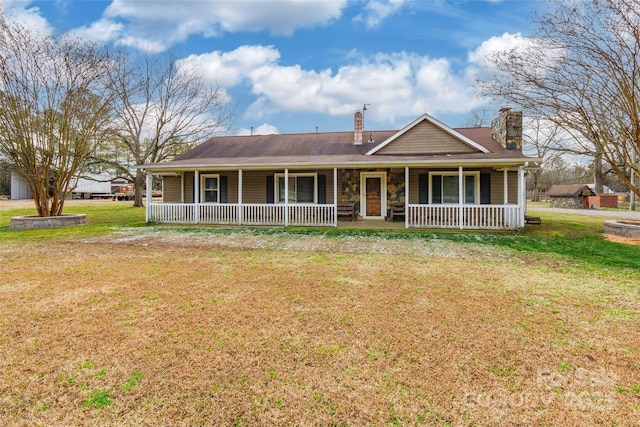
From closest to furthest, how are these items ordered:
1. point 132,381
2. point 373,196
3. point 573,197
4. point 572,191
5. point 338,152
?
point 132,381 < point 373,196 < point 338,152 < point 573,197 < point 572,191

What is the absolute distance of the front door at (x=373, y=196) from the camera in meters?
14.1

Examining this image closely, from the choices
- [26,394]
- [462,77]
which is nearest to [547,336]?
[26,394]

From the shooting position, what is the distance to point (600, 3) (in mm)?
10078

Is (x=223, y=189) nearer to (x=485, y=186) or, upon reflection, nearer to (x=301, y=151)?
(x=301, y=151)

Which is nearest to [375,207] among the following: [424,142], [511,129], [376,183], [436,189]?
[376,183]

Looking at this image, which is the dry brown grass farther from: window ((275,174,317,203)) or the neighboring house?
the neighboring house

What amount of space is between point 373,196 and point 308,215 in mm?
3040

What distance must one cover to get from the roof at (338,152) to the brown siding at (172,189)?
36.3 inches

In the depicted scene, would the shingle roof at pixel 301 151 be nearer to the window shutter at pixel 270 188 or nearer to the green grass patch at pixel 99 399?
the window shutter at pixel 270 188

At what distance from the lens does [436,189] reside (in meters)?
13.5

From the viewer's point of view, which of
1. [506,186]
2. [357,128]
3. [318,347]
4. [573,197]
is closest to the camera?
[318,347]

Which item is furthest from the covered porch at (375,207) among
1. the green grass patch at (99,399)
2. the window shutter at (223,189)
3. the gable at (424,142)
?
the green grass patch at (99,399)

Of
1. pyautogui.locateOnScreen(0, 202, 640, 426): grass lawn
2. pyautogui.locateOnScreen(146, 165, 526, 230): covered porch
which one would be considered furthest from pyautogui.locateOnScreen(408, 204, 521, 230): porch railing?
pyautogui.locateOnScreen(0, 202, 640, 426): grass lawn

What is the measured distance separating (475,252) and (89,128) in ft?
50.6
